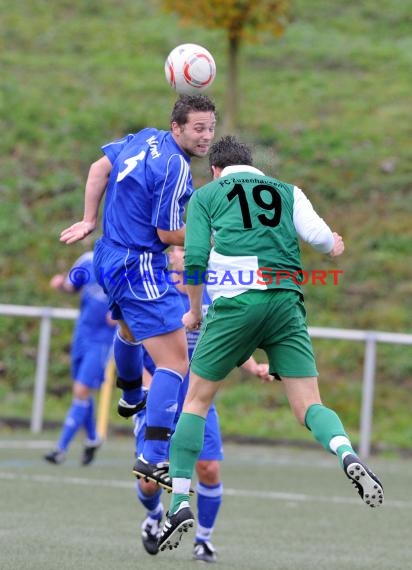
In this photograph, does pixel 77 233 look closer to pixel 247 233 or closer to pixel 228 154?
pixel 228 154

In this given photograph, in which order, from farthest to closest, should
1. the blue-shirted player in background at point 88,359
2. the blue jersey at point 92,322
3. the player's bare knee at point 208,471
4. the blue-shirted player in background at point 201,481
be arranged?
the blue jersey at point 92,322, the blue-shirted player in background at point 88,359, the player's bare knee at point 208,471, the blue-shirted player in background at point 201,481

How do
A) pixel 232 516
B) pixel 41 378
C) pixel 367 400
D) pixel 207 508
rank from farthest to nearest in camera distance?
1. pixel 41 378
2. pixel 367 400
3. pixel 232 516
4. pixel 207 508

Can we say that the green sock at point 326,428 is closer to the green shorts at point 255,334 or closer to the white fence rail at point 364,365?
the green shorts at point 255,334

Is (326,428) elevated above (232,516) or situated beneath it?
elevated above

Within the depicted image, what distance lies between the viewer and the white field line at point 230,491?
11.1 metres

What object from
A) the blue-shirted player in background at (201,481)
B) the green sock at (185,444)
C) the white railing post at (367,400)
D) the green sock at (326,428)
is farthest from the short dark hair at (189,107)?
the white railing post at (367,400)

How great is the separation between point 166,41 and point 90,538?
18.5 meters

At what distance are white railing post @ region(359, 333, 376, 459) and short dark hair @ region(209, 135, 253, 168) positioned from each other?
853 cm

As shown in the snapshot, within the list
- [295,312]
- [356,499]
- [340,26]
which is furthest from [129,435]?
[340,26]

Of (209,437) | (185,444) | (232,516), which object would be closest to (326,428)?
(185,444)

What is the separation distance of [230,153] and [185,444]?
4.85 feet

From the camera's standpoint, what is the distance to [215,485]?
8.04m

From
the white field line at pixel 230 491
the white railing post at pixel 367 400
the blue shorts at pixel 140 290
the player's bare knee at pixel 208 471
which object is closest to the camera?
the blue shorts at pixel 140 290

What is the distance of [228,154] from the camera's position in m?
6.73
